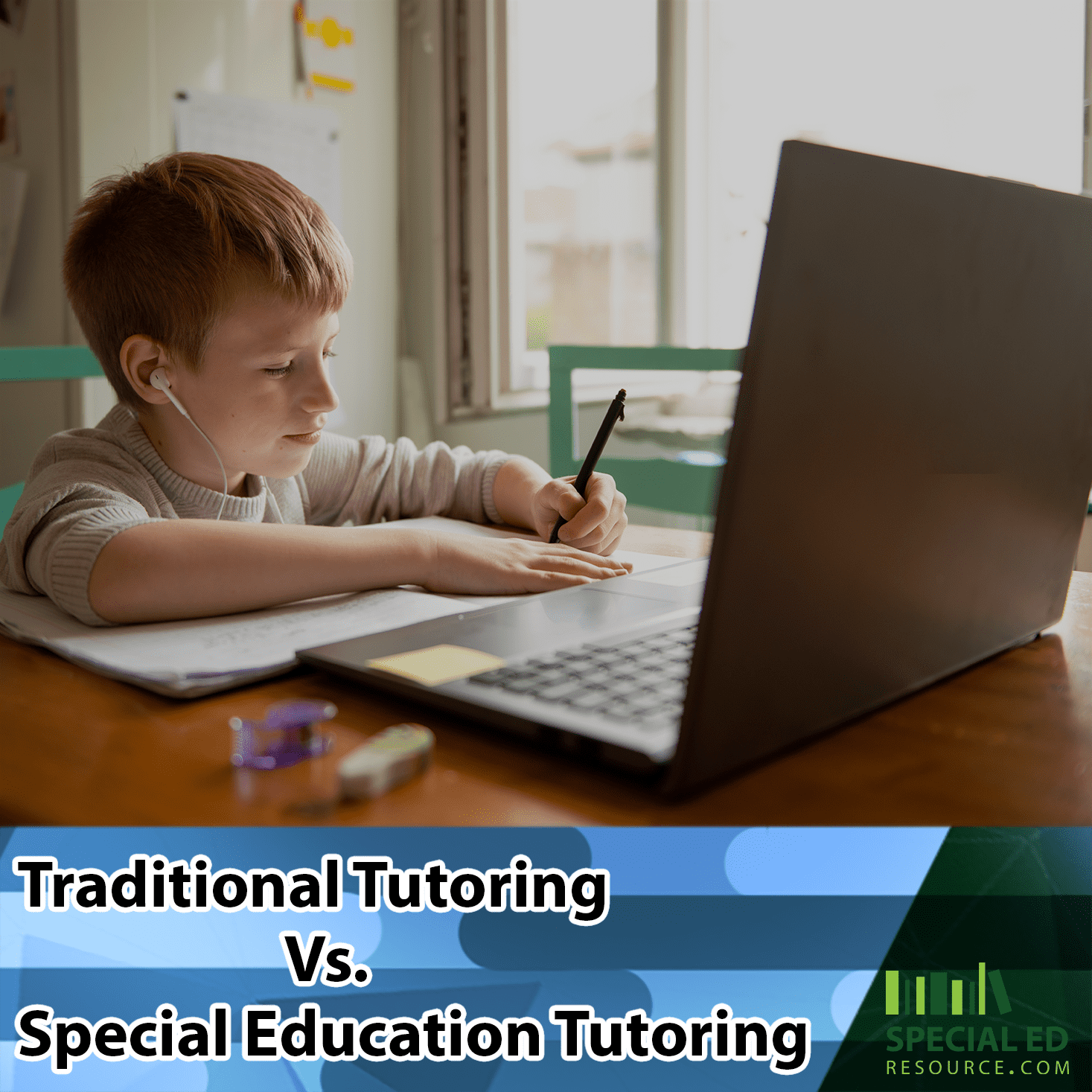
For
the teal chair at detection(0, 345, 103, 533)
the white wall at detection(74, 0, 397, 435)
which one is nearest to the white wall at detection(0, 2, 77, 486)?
the white wall at detection(74, 0, 397, 435)

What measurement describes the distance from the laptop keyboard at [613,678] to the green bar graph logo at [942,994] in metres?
0.12

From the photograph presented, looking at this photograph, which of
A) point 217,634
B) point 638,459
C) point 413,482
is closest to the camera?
point 217,634

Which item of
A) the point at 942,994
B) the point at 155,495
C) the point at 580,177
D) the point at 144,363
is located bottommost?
the point at 942,994

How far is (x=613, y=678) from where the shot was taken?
453 mm

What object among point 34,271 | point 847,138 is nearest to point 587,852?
point 34,271

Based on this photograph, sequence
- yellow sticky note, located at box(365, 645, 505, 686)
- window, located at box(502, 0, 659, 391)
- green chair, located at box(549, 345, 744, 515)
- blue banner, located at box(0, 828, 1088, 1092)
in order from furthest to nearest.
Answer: window, located at box(502, 0, 659, 391)
green chair, located at box(549, 345, 744, 515)
yellow sticky note, located at box(365, 645, 505, 686)
blue banner, located at box(0, 828, 1088, 1092)

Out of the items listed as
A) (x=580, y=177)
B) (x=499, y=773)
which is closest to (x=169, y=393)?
(x=499, y=773)

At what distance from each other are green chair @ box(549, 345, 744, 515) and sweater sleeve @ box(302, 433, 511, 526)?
33 cm

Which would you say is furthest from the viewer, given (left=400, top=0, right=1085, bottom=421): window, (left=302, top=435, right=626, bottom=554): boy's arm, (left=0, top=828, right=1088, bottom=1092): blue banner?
(left=400, top=0, right=1085, bottom=421): window

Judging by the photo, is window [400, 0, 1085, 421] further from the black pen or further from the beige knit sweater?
the black pen

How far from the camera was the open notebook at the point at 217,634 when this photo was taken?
52 centimetres

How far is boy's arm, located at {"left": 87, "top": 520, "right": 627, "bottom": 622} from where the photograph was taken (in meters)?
0.62

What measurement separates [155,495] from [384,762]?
0.55 meters

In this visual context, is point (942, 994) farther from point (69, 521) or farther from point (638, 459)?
point (638, 459)
